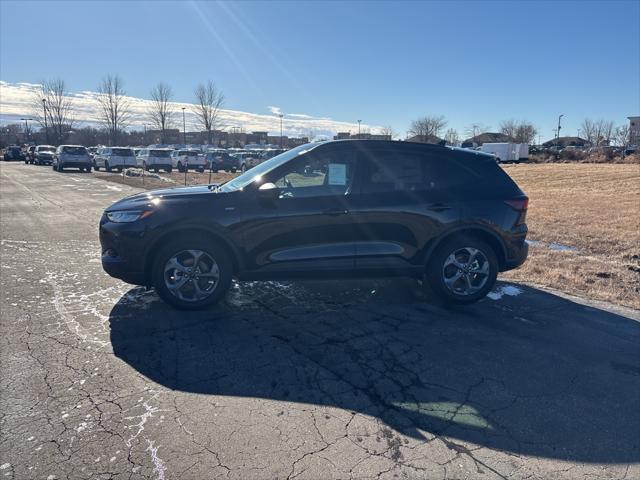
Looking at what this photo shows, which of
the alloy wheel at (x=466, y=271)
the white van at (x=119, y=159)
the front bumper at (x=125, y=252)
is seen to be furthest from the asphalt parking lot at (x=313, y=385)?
the white van at (x=119, y=159)

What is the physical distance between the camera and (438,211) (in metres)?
5.24

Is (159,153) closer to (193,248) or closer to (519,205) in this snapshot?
(193,248)

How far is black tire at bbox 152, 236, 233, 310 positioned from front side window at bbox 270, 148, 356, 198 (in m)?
0.90

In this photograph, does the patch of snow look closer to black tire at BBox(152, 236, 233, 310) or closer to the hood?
black tire at BBox(152, 236, 233, 310)

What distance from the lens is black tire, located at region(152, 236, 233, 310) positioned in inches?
190

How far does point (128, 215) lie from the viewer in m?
4.87

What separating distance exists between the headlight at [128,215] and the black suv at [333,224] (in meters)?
0.01

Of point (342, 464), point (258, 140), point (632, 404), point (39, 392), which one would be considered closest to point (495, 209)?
point (632, 404)

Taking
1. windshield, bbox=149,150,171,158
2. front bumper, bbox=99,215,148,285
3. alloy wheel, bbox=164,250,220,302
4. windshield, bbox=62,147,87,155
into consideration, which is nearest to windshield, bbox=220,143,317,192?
alloy wheel, bbox=164,250,220,302

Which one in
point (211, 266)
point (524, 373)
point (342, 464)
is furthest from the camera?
point (211, 266)

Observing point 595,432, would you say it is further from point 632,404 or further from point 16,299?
point 16,299

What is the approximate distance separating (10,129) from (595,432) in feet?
436

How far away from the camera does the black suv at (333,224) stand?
4.84m

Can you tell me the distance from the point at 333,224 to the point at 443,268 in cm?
139
